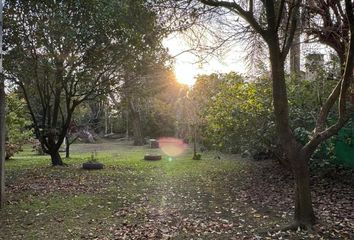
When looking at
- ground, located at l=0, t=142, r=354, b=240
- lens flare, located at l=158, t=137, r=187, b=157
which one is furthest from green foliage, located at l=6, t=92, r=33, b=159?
lens flare, located at l=158, t=137, r=187, b=157

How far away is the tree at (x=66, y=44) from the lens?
9.86m

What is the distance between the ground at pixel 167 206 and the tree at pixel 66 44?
3106 millimetres

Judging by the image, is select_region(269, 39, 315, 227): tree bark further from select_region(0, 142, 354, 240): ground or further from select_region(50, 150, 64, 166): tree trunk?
select_region(50, 150, 64, 166): tree trunk

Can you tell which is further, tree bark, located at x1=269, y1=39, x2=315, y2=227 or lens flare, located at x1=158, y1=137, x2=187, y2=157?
lens flare, located at x1=158, y1=137, x2=187, y2=157

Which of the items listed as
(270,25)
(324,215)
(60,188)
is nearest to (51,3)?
(60,188)

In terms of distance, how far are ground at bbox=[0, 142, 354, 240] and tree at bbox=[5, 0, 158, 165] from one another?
3.11 metres

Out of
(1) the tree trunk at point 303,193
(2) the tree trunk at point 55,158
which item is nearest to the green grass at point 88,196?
(2) the tree trunk at point 55,158

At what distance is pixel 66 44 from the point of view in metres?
10.6

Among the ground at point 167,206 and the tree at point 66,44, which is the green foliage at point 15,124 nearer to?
the tree at point 66,44

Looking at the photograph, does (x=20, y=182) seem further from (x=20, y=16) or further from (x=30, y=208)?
(x=20, y=16)

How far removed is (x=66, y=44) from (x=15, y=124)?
21.7 feet

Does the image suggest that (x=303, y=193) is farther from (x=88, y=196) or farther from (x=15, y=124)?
(x=15, y=124)

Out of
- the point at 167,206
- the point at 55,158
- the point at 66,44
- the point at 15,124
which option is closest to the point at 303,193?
the point at 167,206

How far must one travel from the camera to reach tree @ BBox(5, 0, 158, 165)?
9859mm
